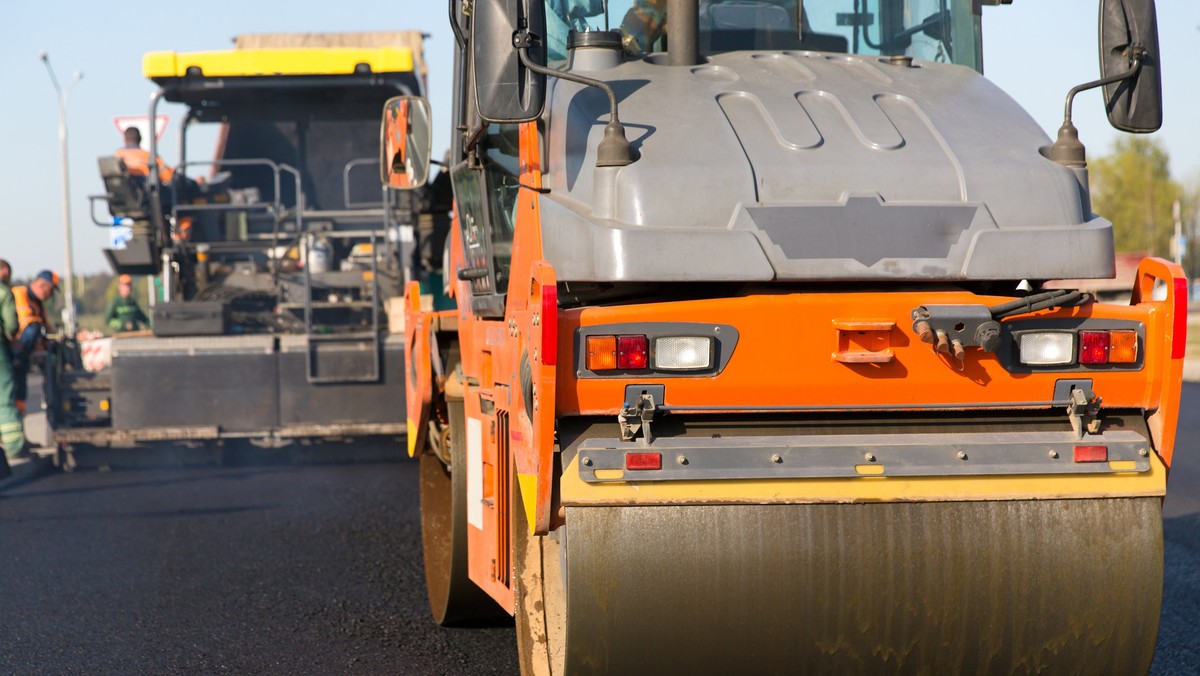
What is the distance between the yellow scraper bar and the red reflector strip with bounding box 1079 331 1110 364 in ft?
28.3

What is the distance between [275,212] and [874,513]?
8800mm

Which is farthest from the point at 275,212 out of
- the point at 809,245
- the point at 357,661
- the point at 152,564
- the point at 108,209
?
the point at 809,245

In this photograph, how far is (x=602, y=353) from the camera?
3.39m

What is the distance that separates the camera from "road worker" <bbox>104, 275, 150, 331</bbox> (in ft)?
48.9

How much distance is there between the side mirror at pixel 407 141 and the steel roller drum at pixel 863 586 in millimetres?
2584

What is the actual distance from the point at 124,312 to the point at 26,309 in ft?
10.4

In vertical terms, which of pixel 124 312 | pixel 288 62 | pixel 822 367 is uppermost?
pixel 288 62

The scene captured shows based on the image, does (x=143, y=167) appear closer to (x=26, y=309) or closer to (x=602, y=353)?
(x=26, y=309)

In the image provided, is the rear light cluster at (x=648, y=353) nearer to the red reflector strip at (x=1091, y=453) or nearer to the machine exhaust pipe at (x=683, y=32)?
the red reflector strip at (x=1091, y=453)

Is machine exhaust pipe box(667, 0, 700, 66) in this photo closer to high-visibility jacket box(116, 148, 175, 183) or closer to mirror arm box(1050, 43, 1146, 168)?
mirror arm box(1050, 43, 1146, 168)

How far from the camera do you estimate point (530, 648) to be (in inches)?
152

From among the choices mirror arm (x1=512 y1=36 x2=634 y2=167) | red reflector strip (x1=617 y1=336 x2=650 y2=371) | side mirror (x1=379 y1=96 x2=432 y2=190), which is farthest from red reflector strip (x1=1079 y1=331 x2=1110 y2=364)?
side mirror (x1=379 y1=96 x2=432 y2=190)

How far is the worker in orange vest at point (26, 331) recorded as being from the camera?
1166cm

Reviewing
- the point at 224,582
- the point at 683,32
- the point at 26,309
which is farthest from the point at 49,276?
the point at 683,32
